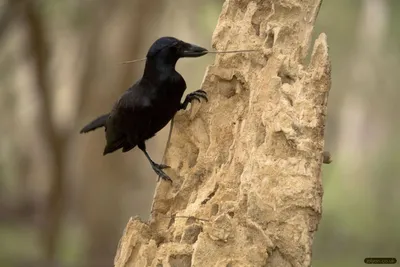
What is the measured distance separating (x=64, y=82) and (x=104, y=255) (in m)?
2.26

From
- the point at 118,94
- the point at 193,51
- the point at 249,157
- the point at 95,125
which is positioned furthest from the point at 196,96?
the point at 118,94

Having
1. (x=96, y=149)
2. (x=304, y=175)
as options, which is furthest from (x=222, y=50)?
(x=96, y=149)

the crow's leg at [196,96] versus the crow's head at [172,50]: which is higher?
the crow's head at [172,50]

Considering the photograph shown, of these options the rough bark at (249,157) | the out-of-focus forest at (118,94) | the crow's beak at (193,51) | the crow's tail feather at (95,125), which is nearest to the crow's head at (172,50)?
the crow's beak at (193,51)

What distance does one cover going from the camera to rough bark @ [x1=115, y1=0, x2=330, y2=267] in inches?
78.7

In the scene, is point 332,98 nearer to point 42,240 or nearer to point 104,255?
point 104,255

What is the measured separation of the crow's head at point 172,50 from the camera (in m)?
2.24

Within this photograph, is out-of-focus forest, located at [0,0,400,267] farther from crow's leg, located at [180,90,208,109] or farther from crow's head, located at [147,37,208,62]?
crow's head, located at [147,37,208,62]

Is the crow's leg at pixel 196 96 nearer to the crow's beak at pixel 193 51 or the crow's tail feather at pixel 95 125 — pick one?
the crow's beak at pixel 193 51

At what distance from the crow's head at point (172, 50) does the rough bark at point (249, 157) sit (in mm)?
127

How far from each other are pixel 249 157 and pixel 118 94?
364cm

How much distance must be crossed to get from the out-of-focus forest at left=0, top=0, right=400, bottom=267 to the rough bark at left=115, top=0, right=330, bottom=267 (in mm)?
2768

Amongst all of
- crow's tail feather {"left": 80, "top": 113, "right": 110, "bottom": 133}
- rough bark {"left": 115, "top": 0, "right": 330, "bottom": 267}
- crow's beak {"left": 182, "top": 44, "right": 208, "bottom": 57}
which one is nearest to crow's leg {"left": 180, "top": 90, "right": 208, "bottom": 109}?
rough bark {"left": 115, "top": 0, "right": 330, "bottom": 267}

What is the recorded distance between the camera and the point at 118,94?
564 centimetres
